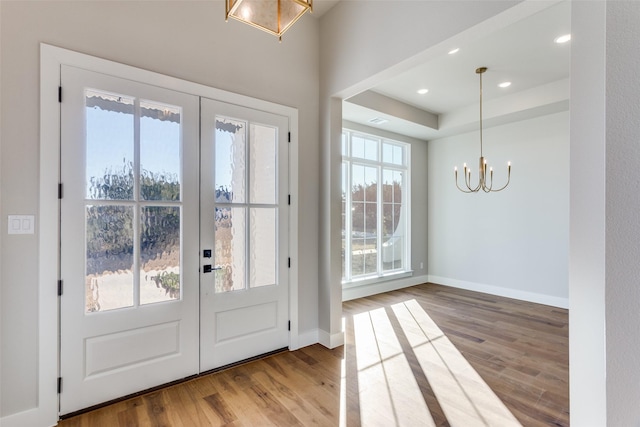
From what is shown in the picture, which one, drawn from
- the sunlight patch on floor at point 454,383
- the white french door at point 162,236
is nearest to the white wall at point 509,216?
the sunlight patch on floor at point 454,383

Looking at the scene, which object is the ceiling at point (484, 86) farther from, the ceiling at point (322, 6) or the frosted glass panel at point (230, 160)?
the frosted glass panel at point (230, 160)

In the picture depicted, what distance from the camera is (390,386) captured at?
8.06 feet

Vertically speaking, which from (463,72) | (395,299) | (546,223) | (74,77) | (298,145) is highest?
(463,72)

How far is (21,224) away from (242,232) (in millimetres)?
1483

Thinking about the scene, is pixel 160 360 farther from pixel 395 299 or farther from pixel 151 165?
pixel 395 299

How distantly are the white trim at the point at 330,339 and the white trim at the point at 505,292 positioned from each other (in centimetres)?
358

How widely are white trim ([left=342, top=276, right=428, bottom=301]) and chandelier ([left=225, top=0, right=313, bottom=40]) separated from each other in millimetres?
4022

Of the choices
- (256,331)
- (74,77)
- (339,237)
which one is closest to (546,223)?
(339,237)

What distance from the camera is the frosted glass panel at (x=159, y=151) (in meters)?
2.33

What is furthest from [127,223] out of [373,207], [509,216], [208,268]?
[509,216]

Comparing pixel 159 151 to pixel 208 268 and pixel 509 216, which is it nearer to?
pixel 208 268

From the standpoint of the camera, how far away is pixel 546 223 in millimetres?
4781

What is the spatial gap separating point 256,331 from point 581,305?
247 centimetres

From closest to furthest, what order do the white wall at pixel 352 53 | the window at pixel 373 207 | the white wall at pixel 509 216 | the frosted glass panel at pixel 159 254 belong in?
the white wall at pixel 352 53 < the frosted glass panel at pixel 159 254 < the white wall at pixel 509 216 < the window at pixel 373 207
